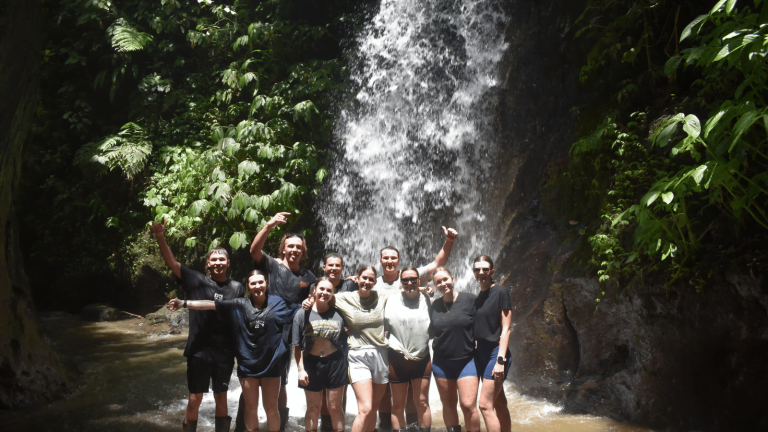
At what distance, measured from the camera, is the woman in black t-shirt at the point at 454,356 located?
398 cm

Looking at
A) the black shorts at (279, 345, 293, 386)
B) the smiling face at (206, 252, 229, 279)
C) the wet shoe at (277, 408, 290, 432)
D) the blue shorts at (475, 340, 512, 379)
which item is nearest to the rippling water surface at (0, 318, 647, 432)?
the wet shoe at (277, 408, 290, 432)

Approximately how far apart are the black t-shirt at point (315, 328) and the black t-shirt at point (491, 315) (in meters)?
1.09

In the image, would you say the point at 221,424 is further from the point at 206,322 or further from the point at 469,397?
the point at 469,397

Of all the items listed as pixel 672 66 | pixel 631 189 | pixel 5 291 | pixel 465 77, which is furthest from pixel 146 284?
pixel 672 66

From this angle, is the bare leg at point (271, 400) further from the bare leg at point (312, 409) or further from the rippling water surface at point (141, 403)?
the rippling water surface at point (141, 403)

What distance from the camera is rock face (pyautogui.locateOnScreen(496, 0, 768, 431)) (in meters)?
4.40

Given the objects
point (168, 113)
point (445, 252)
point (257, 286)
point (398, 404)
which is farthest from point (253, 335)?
point (168, 113)

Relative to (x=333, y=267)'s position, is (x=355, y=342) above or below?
below

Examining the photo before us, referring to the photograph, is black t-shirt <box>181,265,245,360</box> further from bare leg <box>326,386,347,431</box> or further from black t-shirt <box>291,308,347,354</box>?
bare leg <box>326,386,347,431</box>

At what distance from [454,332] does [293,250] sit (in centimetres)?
149

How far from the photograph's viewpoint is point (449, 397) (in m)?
4.07

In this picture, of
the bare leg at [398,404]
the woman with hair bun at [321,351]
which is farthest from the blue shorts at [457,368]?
the woman with hair bun at [321,351]

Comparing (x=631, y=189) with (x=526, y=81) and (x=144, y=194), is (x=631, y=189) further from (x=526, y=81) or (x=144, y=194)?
(x=144, y=194)

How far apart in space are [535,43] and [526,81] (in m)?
0.61
